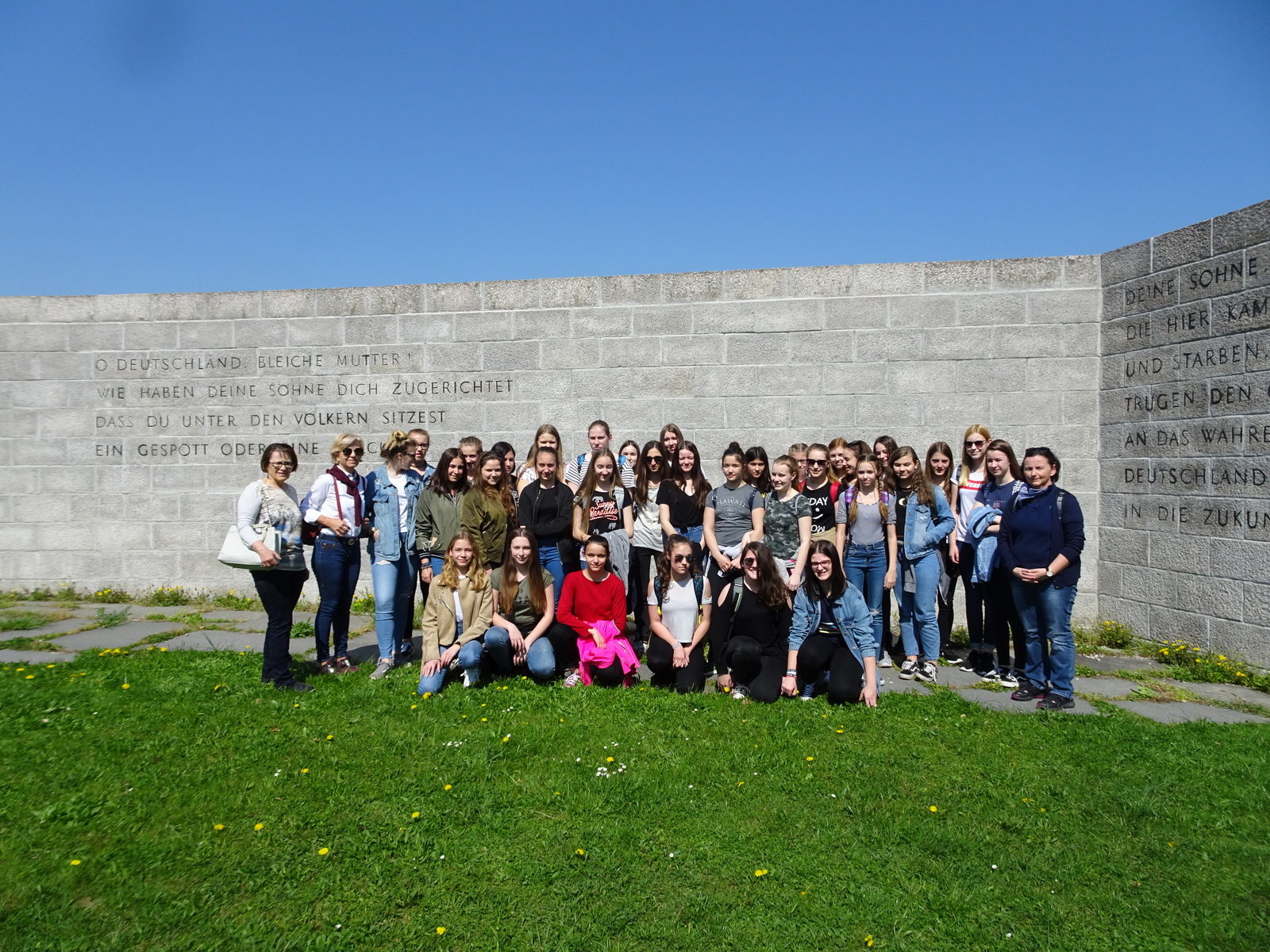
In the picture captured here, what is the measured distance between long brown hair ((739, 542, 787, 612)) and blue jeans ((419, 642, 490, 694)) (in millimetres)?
1745

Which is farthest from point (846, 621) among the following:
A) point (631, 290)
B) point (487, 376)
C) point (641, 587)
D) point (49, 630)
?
point (49, 630)

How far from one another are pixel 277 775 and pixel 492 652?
178cm

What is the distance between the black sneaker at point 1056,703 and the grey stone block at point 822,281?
4.00m

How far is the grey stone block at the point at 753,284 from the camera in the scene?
7684 millimetres

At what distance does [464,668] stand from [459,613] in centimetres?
36

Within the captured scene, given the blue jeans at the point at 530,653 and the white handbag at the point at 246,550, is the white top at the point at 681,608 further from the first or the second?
the white handbag at the point at 246,550

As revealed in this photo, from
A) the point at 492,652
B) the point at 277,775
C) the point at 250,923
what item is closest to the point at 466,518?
the point at 492,652

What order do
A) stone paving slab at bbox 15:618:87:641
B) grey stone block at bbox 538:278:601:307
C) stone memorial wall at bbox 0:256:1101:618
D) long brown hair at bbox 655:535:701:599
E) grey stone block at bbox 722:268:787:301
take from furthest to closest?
grey stone block at bbox 538:278:601:307 < grey stone block at bbox 722:268:787:301 < stone memorial wall at bbox 0:256:1101:618 < stone paving slab at bbox 15:618:87:641 < long brown hair at bbox 655:535:701:599

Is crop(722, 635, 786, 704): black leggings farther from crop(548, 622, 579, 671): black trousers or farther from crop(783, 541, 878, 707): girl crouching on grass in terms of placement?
crop(548, 622, 579, 671): black trousers

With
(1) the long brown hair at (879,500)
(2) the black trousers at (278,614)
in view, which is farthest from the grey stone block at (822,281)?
(2) the black trousers at (278,614)

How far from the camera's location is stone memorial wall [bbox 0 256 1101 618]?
291 inches

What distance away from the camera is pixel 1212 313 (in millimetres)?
6316

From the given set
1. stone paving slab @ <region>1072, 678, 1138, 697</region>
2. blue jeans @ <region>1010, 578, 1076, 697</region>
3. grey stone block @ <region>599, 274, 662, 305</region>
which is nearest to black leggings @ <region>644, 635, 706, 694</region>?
blue jeans @ <region>1010, 578, 1076, 697</region>

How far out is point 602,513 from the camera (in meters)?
6.19
